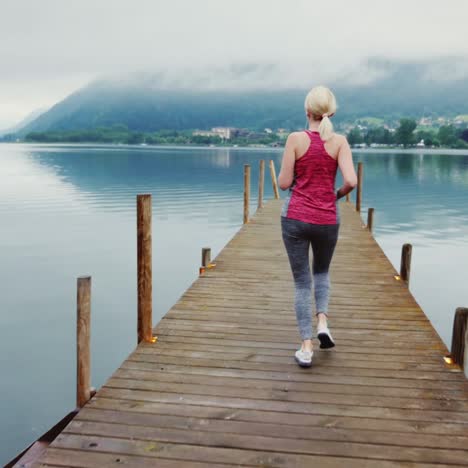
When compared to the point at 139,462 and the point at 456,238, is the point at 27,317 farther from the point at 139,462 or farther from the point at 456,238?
the point at 456,238

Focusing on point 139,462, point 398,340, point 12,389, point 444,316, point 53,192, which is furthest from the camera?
point 53,192

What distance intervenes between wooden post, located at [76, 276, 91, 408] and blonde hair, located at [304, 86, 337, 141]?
222 cm

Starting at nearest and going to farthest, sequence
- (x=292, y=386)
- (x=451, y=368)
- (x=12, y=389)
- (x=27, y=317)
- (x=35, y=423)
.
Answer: (x=292, y=386) → (x=451, y=368) → (x=35, y=423) → (x=12, y=389) → (x=27, y=317)

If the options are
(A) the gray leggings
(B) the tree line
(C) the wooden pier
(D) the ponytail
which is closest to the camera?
(C) the wooden pier

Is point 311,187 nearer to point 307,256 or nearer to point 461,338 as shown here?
point 307,256

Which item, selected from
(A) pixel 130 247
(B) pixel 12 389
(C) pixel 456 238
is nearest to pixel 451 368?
(B) pixel 12 389

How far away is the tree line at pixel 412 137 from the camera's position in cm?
16025

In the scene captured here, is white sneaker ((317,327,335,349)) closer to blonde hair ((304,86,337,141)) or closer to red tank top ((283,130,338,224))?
red tank top ((283,130,338,224))

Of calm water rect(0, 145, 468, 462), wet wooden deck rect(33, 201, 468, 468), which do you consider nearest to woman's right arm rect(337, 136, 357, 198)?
wet wooden deck rect(33, 201, 468, 468)

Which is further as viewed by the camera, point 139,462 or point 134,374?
point 134,374

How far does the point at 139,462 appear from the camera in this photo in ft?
10.2

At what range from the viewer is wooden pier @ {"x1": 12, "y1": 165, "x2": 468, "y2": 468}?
3.21m

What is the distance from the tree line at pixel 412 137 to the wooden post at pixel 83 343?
16448 cm

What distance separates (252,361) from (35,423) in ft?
13.2
